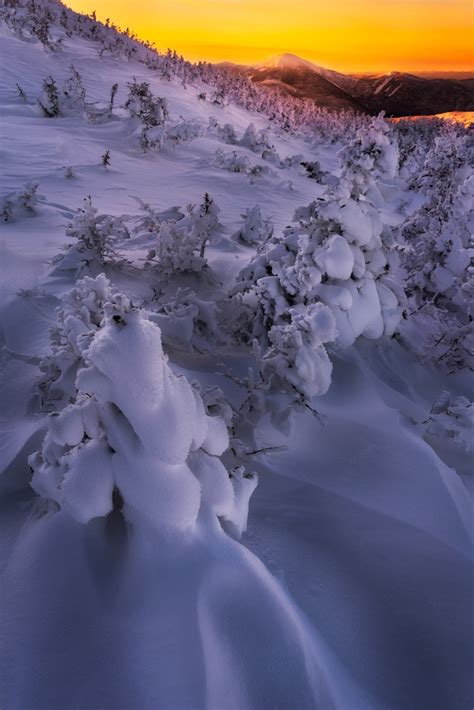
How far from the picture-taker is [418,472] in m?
2.56

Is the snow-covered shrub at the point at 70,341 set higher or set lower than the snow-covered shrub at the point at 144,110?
lower

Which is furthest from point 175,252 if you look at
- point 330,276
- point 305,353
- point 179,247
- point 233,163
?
point 233,163

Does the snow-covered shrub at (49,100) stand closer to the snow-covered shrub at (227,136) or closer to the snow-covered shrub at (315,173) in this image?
the snow-covered shrub at (227,136)

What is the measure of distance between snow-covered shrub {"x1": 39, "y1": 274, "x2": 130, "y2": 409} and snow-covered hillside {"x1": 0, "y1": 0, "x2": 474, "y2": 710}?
1 centimetres

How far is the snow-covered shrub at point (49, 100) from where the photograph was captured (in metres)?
9.31

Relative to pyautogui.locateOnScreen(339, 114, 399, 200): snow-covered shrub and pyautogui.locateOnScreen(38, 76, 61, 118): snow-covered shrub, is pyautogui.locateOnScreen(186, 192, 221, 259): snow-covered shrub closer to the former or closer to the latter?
pyautogui.locateOnScreen(339, 114, 399, 200): snow-covered shrub

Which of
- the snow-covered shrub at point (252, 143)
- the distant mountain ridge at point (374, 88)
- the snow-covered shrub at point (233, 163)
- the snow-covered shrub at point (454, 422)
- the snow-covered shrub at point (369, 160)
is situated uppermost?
the distant mountain ridge at point (374, 88)

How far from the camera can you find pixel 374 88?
53031 millimetres

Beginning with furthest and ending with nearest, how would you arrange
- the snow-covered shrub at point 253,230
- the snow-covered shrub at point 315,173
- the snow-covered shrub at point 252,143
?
1. the snow-covered shrub at point 252,143
2. the snow-covered shrub at point 315,173
3. the snow-covered shrub at point 253,230

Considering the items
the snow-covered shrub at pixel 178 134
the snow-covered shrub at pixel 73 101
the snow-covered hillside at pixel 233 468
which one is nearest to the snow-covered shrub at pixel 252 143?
the snow-covered shrub at pixel 178 134

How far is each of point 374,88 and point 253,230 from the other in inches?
2290

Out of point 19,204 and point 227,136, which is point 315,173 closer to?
point 227,136

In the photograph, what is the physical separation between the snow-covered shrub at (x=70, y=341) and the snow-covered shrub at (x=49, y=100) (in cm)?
882

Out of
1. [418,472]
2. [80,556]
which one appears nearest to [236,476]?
[80,556]
